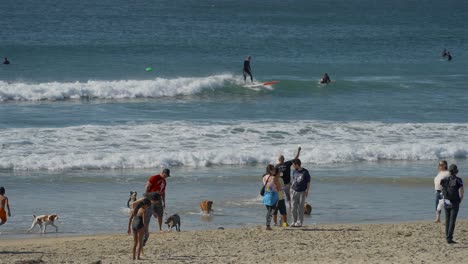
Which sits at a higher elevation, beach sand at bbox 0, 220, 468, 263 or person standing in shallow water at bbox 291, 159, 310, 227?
person standing in shallow water at bbox 291, 159, 310, 227

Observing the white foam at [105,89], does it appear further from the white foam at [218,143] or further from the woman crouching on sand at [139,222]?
the woman crouching on sand at [139,222]

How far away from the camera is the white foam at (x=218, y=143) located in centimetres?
2295

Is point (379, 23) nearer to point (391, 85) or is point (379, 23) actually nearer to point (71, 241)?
point (391, 85)

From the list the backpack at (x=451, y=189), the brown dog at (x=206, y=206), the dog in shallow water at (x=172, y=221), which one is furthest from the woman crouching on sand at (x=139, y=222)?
the backpack at (x=451, y=189)

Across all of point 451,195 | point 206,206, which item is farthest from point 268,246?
point 206,206

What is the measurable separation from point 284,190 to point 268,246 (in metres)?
2.23

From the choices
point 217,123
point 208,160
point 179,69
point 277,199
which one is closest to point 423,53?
point 179,69

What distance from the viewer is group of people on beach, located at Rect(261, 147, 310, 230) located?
15617mm

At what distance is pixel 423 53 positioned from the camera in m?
53.8

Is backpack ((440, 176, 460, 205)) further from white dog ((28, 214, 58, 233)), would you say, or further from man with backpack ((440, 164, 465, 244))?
white dog ((28, 214, 58, 233))

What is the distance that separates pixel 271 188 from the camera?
15.6 m

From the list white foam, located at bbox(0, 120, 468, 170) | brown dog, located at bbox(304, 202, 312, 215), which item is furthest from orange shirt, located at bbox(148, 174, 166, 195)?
white foam, located at bbox(0, 120, 468, 170)

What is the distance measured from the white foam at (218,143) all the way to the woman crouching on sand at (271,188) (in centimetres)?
748

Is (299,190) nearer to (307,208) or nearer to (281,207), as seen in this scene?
(281,207)
